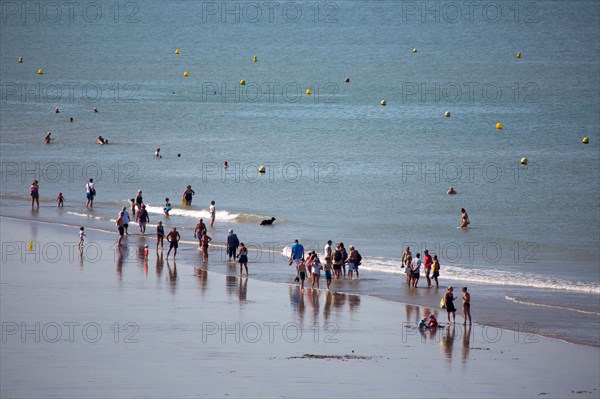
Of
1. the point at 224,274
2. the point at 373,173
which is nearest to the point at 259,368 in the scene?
the point at 224,274

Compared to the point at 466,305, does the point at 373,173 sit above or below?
above

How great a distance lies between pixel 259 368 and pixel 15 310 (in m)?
7.01

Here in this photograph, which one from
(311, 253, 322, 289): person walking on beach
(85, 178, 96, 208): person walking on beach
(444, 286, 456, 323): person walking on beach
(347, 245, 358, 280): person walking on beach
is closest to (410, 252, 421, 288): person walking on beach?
(347, 245, 358, 280): person walking on beach

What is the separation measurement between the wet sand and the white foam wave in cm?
523

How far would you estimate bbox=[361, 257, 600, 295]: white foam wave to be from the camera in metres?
29.1

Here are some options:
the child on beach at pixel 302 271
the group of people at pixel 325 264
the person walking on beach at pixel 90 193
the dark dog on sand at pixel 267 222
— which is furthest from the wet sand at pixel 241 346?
the person walking on beach at pixel 90 193

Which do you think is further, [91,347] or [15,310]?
[15,310]

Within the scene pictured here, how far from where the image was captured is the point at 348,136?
75.5 meters

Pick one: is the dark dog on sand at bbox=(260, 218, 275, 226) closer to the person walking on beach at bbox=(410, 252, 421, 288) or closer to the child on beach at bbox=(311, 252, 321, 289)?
the child on beach at bbox=(311, 252, 321, 289)

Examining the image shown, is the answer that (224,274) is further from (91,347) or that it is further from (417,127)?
(417,127)

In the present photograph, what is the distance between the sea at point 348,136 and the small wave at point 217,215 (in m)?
0.16

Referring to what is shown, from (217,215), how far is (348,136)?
32048 mm

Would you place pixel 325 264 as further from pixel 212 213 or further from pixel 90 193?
pixel 90 193

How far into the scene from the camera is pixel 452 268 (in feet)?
104
